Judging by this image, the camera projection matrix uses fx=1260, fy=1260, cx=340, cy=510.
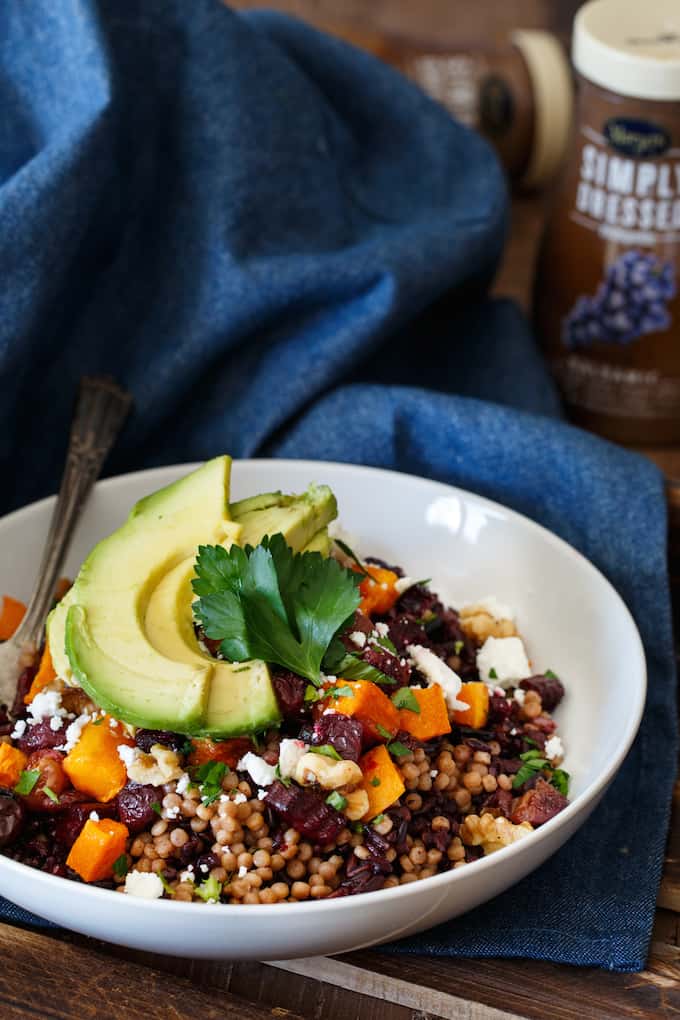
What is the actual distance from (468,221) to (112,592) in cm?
132

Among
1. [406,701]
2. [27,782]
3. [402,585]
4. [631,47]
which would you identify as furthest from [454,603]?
[631,47]

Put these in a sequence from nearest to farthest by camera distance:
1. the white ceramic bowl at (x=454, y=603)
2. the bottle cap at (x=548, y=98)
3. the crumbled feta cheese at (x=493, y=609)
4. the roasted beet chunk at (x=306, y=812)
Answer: the white ceramic bowl at (x=454, y=603) < the roasted beet chunk at (x=306, y=812) < the crumbled feta cheese at (x=493, y=609) < the bottle cap at (x=548, y=98)

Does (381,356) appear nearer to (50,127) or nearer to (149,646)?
(50,127)

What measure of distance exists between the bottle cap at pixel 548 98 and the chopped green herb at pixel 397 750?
1969 millimetres

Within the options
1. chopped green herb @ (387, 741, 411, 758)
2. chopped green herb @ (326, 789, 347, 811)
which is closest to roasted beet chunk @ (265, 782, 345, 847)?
chopped green herb @ (326, 789, 347, 811)

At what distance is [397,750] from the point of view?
1591mm

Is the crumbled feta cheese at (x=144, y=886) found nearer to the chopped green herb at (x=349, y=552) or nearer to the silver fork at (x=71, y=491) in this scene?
the silver fork at (x=71, y=491)

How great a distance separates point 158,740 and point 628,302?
137 centimetres

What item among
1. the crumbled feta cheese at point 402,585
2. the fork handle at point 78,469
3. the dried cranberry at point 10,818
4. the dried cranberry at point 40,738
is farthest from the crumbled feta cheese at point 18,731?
the crumbled feta cheese at point 402,585

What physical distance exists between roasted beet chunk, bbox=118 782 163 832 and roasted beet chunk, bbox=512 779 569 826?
1.53 ft

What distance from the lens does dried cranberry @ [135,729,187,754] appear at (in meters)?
1.58

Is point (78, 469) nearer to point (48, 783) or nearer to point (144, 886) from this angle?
point (48, 783)

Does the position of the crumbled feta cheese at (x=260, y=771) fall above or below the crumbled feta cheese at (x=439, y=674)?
above

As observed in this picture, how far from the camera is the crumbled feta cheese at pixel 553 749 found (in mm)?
1774
